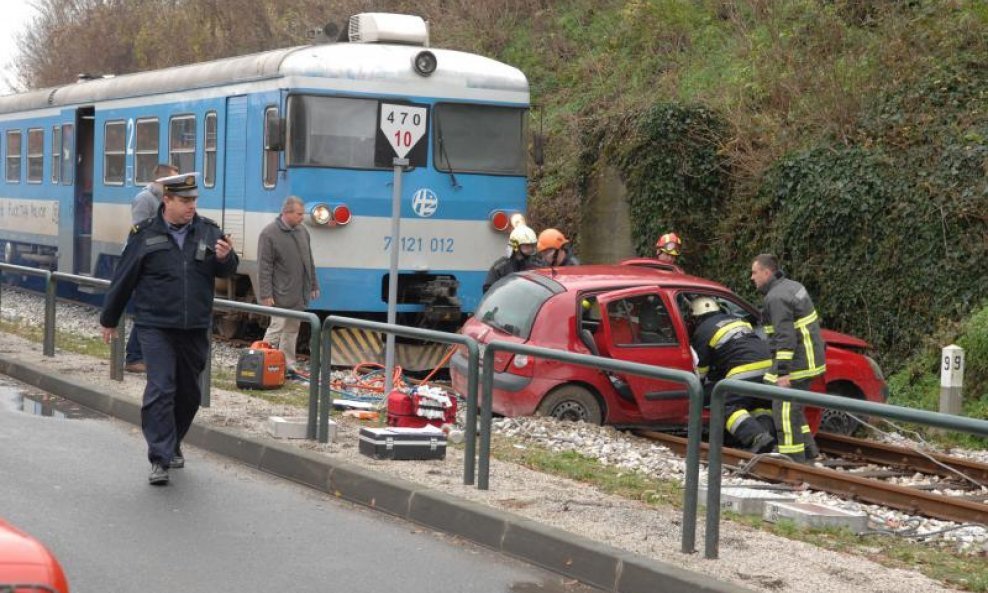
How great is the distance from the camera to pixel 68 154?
79.4 ft

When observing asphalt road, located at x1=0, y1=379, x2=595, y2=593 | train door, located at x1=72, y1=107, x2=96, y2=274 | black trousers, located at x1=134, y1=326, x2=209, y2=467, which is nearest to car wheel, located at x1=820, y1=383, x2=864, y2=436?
asphalt road, located at x1=0, y1=379, x2=595, y2=593

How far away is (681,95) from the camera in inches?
915

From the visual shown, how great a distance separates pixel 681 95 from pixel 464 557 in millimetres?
16100

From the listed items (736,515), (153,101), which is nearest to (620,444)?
(736,515)

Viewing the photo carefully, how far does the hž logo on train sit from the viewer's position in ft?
57.2

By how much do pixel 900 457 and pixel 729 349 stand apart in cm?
197

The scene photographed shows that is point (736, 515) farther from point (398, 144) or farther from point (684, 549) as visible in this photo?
point (398, 144)

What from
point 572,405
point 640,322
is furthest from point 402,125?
point 572,405

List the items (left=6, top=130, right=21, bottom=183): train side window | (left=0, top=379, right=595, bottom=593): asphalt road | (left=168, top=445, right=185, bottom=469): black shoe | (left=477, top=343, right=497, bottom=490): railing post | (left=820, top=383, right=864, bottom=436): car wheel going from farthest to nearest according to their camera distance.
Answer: (left=6, top=130, right=21, bottom=183): train side window → (left=168, top=445, right=185, bottom=469): black shoe → (left=477, top=343, right=497, bottom=490): railing post → (left=0, top=379, right=595, bottom=593): asphalt road → (left=820, top=383, right=864, bottom=436): car wheel

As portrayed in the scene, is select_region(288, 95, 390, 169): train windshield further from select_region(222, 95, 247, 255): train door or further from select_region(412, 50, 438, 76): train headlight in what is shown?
select_region(222, 95, 247, 255): train door

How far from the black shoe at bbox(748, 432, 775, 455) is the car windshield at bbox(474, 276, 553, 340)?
6.72 ft

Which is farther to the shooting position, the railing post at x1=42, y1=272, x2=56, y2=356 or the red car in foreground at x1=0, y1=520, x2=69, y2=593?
the railing post at x1=42, y1=272, x2=56, y2=356

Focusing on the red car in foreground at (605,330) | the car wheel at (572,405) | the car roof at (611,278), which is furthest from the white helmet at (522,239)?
the car wheel at (572,405)

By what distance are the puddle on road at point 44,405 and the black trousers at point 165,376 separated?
120 inches
